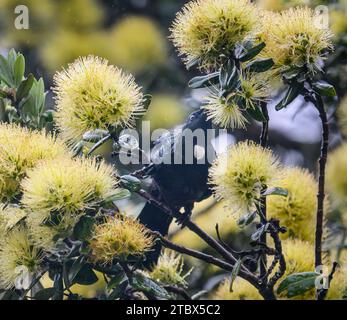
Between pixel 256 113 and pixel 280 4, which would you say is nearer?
pixel 256 113

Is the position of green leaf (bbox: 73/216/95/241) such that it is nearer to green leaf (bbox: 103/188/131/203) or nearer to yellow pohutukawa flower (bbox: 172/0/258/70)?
green leaf (bbox: 103/188/131/203)

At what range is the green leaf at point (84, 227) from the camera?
3.32ft

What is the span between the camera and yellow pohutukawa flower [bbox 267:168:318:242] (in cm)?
128

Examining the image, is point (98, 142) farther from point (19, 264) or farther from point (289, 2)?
point (289, 2)

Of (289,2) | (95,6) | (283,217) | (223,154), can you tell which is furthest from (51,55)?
(223,154)

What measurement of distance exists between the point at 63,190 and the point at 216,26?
0.29 m

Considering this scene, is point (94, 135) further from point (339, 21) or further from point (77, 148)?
point (339, 21)

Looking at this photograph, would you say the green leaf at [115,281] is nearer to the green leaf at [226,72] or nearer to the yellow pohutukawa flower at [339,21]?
the green leaf at [226,72]

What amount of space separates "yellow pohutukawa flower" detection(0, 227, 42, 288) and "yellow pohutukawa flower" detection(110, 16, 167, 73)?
33.9 inches

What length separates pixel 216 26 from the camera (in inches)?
40.6

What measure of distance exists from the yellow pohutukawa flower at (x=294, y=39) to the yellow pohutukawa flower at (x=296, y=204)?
0.25m

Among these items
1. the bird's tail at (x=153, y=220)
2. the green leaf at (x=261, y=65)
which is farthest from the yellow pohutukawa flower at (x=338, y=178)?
the green leaf at (x=261, y=65)

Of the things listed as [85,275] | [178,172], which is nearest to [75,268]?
[85,275]

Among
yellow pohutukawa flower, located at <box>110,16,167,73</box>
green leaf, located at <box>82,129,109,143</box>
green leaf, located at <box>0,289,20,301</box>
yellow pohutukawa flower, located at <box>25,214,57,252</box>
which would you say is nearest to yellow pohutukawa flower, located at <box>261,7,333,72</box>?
green leaf, located at <box>82,129,109,143</box>
